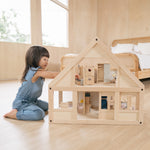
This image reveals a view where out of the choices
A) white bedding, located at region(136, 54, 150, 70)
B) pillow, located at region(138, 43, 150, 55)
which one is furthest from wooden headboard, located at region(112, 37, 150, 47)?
white bedding, located at region(136, 54, 150, 70)

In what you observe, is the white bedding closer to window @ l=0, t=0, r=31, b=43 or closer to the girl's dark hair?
the girl's dark hair

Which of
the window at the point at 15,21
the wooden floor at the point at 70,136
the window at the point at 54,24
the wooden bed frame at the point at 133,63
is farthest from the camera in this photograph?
the window at the point at 54,24

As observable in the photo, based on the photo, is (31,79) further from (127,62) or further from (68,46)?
(68,46)

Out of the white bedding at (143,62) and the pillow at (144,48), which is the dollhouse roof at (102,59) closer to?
the white bedding at (143,62)

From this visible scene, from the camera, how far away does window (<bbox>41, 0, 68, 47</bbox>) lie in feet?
12.3

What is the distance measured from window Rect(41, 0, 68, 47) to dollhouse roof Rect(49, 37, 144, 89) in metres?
2.97

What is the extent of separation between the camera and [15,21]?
10.4 ft

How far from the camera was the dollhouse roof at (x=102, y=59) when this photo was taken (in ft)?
3.02

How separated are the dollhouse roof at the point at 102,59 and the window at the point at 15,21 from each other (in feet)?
8.19

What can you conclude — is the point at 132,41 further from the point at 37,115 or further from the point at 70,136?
the point at 70,136

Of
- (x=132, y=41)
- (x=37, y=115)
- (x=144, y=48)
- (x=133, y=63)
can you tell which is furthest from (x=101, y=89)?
(x=132, y=41)

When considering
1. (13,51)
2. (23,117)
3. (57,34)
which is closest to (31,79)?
(23,117)

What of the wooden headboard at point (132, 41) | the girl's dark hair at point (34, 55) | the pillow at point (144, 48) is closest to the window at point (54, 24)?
the wooden headboard at point (132, 41)

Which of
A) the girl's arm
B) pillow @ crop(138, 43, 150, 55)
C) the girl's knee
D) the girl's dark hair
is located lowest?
the girl's knee
